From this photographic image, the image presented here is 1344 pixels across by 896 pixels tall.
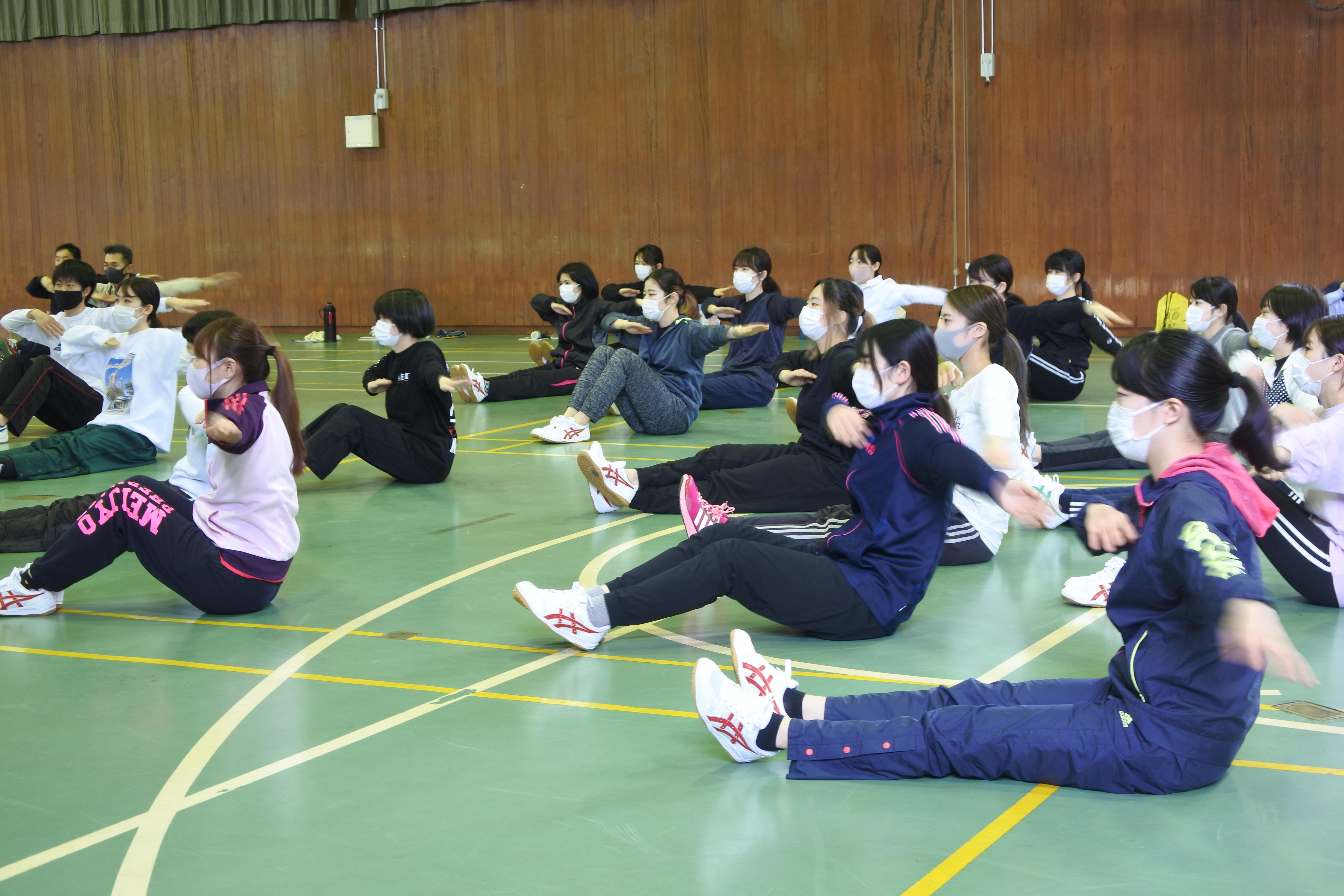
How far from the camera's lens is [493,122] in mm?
19141

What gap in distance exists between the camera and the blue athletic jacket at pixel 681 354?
8844 millimetres

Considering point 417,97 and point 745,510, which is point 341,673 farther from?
point 417,97

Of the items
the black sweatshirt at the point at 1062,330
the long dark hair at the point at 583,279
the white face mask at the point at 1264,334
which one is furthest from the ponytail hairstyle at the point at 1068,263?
the long dark hair at the point at 583,279

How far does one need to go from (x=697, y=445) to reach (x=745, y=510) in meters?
2.60

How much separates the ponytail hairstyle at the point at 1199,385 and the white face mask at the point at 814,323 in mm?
3063

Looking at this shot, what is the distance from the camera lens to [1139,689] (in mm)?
2904

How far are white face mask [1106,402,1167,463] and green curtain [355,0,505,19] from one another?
1759 centimetres

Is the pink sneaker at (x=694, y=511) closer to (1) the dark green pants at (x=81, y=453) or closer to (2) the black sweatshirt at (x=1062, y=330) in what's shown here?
(1) the dark green pants at (x=81, y=453)

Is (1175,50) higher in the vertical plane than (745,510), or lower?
higher

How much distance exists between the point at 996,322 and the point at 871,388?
1571mm

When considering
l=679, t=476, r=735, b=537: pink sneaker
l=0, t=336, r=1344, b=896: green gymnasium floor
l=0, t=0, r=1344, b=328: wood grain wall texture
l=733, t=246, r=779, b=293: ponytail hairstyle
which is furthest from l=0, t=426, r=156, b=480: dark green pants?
l=0, t=0, r=1344, b=328: wood grain wall texture

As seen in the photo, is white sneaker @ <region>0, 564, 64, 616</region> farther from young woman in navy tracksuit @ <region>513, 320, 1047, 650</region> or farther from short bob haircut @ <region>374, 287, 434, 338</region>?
short bob haircut @ <region>374, 287, 434, 338</region>

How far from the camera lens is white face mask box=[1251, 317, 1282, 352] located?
6.25 meters

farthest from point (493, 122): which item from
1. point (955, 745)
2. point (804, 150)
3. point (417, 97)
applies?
point (955, 745)
